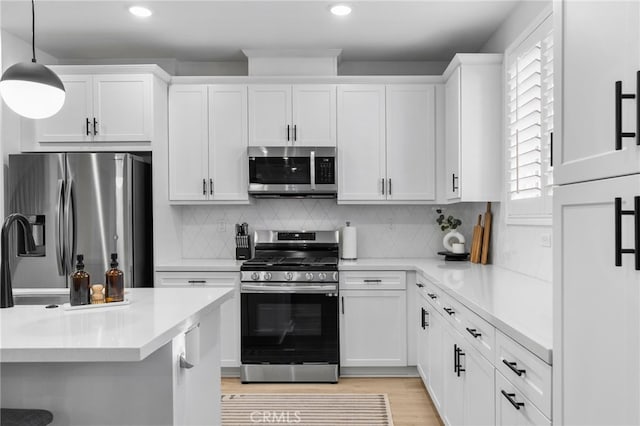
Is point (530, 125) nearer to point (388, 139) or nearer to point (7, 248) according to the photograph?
point (388, 139)

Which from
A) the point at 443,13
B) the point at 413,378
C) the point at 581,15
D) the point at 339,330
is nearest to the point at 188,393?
the point at 581,15

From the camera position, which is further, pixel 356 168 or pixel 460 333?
pixel 356 168

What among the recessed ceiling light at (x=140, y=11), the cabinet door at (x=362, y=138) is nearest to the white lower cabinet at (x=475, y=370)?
the cabinet door at (x=362, y=138)

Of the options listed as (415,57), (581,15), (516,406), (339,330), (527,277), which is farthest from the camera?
(415,57)

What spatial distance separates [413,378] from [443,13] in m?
2.75

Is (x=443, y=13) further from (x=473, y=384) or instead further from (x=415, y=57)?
(x=473, y=384)

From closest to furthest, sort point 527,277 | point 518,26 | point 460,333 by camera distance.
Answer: point 460,333
point 527,277
point 518,26

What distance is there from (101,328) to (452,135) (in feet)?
9.46

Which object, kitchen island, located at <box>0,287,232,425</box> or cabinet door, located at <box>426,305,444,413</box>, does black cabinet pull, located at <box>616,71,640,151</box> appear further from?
cabinet door, located at <box>426,305,444,413</box>

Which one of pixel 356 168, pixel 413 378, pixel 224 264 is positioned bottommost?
pixel 413 378

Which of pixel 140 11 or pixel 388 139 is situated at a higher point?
pixel 140 11

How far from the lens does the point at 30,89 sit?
76.5 inches

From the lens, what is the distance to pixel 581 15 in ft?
4.07
